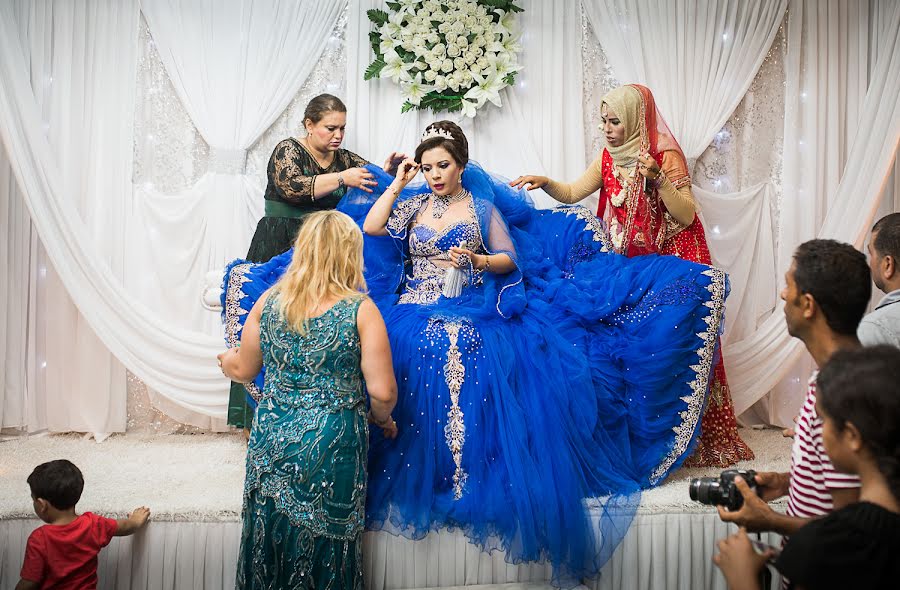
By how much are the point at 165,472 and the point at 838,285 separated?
3013 mm

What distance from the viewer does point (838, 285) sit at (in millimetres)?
2098

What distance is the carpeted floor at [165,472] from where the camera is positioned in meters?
3.34

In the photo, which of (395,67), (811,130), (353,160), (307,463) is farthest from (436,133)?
(811,130)

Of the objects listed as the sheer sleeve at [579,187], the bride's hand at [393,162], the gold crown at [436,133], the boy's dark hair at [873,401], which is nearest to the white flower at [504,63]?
the sheer sleeve at [579,187]

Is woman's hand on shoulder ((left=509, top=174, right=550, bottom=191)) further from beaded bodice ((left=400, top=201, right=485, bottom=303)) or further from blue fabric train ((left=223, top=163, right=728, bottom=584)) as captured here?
beaded bodice ((left=400, top=201, right=485, bottom=303))

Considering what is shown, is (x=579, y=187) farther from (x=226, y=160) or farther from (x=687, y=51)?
(x=226, y=160)

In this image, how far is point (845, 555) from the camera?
1.60m

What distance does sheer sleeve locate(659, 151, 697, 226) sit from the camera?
4.18m

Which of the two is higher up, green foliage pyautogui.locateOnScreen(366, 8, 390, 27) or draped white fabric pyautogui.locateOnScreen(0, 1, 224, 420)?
green foliage pyautogui.locateOnScreen(366, 8, 390, 27)

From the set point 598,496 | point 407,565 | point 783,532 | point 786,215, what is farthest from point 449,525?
point 786,215

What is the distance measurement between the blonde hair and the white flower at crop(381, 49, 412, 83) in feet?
7.38

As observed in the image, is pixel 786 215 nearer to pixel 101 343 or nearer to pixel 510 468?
pixel 510 468

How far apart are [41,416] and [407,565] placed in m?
2.80

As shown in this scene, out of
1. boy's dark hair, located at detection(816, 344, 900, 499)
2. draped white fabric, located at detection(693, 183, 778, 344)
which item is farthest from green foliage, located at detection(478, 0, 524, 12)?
boy's dark hair, located at detection(816, 344, 900, 499)
